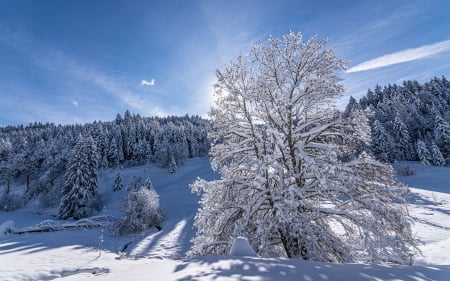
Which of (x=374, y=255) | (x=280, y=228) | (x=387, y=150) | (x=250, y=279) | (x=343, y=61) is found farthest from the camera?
(x=387, y=150)

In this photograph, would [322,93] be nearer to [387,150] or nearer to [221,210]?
[221,210]

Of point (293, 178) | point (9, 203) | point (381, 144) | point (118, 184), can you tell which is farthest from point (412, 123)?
point (9, 203)

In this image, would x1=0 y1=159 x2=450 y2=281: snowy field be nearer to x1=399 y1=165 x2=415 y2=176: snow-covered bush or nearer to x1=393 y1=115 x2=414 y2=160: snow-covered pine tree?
x1=399 y1=165 x2=415 y2=176: snow-covered bush

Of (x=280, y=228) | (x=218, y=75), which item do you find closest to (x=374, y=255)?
(x=280, y=228)

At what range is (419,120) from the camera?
2542 inches

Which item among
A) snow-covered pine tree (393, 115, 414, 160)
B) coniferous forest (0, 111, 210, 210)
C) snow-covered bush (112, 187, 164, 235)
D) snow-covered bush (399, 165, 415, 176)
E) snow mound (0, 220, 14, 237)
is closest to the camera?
snow mound (0, 220, 14, 237)

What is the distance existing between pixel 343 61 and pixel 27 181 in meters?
79.7

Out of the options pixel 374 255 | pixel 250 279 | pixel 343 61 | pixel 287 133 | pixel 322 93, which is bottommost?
pixel 374 255

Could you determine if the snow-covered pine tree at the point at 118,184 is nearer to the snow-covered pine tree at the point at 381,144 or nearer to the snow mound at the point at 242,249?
the snow-covered pine tree at the point at 381,144

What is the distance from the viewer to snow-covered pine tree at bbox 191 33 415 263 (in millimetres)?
6891

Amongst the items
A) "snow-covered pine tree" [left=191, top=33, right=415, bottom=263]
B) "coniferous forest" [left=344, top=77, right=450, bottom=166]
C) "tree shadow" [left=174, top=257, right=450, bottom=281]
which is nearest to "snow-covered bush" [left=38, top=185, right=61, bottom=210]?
"snow-covered pine tree" [left=191, top=33, right=415, bottom=263]

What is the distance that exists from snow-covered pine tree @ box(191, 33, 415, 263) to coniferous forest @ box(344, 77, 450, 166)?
3058cm

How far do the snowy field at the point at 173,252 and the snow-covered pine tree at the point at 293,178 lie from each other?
1.47m

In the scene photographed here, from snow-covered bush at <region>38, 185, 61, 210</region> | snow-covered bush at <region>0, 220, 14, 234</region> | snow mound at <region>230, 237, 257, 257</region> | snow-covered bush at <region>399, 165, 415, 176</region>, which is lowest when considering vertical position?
snow-covered bush at <region>399, 165, 415, 176</region>
